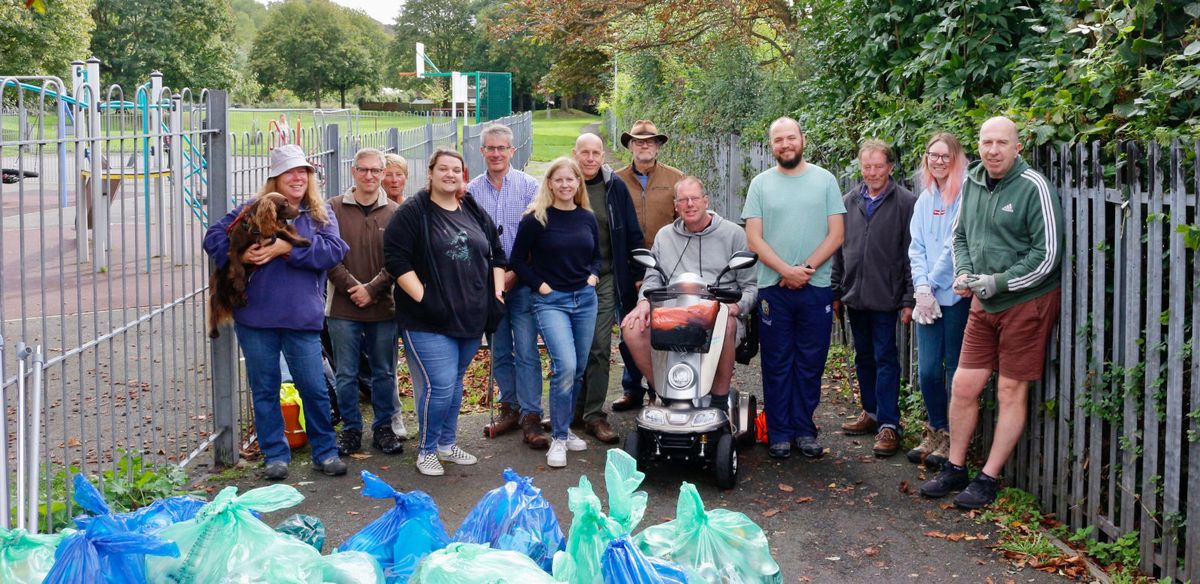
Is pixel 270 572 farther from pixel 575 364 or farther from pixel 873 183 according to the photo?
pixel 873 183

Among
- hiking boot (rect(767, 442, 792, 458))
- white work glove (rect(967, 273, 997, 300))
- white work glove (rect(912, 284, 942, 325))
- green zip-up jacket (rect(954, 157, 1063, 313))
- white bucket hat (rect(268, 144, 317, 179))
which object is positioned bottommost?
hiking boot (rect(767, 442, 792, 458))

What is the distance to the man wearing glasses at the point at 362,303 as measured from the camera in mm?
7215

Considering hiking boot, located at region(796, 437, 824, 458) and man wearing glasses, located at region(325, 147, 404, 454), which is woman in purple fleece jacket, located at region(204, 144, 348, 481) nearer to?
man wearing glasses, located at region(325, 147, 404, 454)

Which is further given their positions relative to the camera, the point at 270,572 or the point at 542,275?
the point at 542,275

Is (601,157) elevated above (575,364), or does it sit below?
→ above

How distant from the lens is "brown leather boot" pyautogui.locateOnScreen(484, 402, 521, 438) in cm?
791

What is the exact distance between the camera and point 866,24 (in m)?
9.90

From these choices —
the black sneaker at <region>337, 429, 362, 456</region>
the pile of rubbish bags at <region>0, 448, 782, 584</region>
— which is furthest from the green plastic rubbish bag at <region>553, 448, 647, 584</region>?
the black sneaker at <region>337, 429, 362, 456</region>

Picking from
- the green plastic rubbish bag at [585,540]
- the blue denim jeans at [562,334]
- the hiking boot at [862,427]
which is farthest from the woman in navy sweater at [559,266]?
the green plastic rubbish bag at [585,540]

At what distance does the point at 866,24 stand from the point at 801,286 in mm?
3566

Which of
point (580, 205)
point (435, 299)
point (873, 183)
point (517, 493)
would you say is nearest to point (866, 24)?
point (873, 183)

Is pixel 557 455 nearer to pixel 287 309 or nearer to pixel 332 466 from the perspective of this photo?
pixel 332 466

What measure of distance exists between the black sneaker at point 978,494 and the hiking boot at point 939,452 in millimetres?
524

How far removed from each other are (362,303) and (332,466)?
3.18 ft
